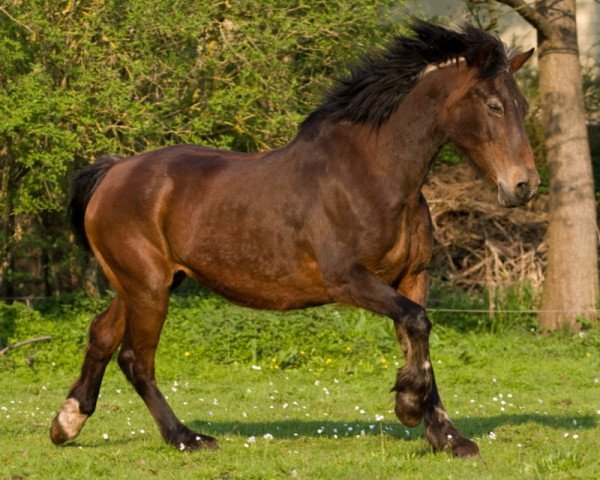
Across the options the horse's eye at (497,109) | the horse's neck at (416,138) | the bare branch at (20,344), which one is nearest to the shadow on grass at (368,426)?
the horse's neck at (416,138)

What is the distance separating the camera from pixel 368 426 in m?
9.02

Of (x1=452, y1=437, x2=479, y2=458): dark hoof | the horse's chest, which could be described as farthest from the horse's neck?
(x1=452, y1=437, x2=479, y2=458): dark hoof

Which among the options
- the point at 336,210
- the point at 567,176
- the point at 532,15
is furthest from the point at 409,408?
the point at 532,15

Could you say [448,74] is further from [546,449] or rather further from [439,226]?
[439,226]

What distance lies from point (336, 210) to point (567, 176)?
8601 millimetres

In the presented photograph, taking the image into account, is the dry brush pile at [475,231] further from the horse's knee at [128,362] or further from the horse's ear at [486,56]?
the horse's ear at [486,56]

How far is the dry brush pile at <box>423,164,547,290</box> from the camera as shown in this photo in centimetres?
1698

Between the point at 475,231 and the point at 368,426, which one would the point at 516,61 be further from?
the point at 475,231

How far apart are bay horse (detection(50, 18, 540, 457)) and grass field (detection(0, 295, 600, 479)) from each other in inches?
18.0

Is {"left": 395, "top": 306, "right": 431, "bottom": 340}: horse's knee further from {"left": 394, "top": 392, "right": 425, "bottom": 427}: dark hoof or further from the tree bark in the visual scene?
the tree bark

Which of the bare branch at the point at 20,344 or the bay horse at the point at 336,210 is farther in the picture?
the bare branch at the point at 20,344

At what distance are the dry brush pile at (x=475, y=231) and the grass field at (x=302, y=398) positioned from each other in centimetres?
133

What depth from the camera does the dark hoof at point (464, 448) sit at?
23.9 feet

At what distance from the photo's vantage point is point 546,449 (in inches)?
301
